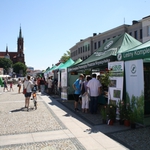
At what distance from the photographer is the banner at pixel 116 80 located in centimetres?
736

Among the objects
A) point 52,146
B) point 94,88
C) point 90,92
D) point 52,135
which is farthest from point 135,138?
point 90,92

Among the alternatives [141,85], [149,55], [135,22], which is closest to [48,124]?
[141,85]

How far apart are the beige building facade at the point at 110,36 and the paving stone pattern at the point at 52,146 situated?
37880 millimetres

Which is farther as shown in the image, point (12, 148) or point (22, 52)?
point (22, 52)

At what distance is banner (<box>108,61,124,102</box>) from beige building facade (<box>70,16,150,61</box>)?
3457cm

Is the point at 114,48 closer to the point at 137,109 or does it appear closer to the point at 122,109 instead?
the point at 122,109

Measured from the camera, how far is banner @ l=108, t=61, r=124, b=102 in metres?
7.36

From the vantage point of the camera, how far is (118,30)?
48750 mm

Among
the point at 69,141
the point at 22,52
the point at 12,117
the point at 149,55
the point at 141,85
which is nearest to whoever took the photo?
the point at 69,141

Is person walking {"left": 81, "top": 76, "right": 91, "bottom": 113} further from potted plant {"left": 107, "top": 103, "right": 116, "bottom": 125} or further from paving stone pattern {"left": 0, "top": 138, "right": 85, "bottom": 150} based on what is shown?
paving stone pattern {"left": 0, "top": 138, "right": 85, "bottom": 150}

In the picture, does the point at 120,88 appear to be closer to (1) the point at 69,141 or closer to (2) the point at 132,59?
(2) the point at 132,59

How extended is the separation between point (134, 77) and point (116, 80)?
36.7 inches

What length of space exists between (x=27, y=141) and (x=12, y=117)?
354cm

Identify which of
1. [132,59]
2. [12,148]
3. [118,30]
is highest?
[118,30]
